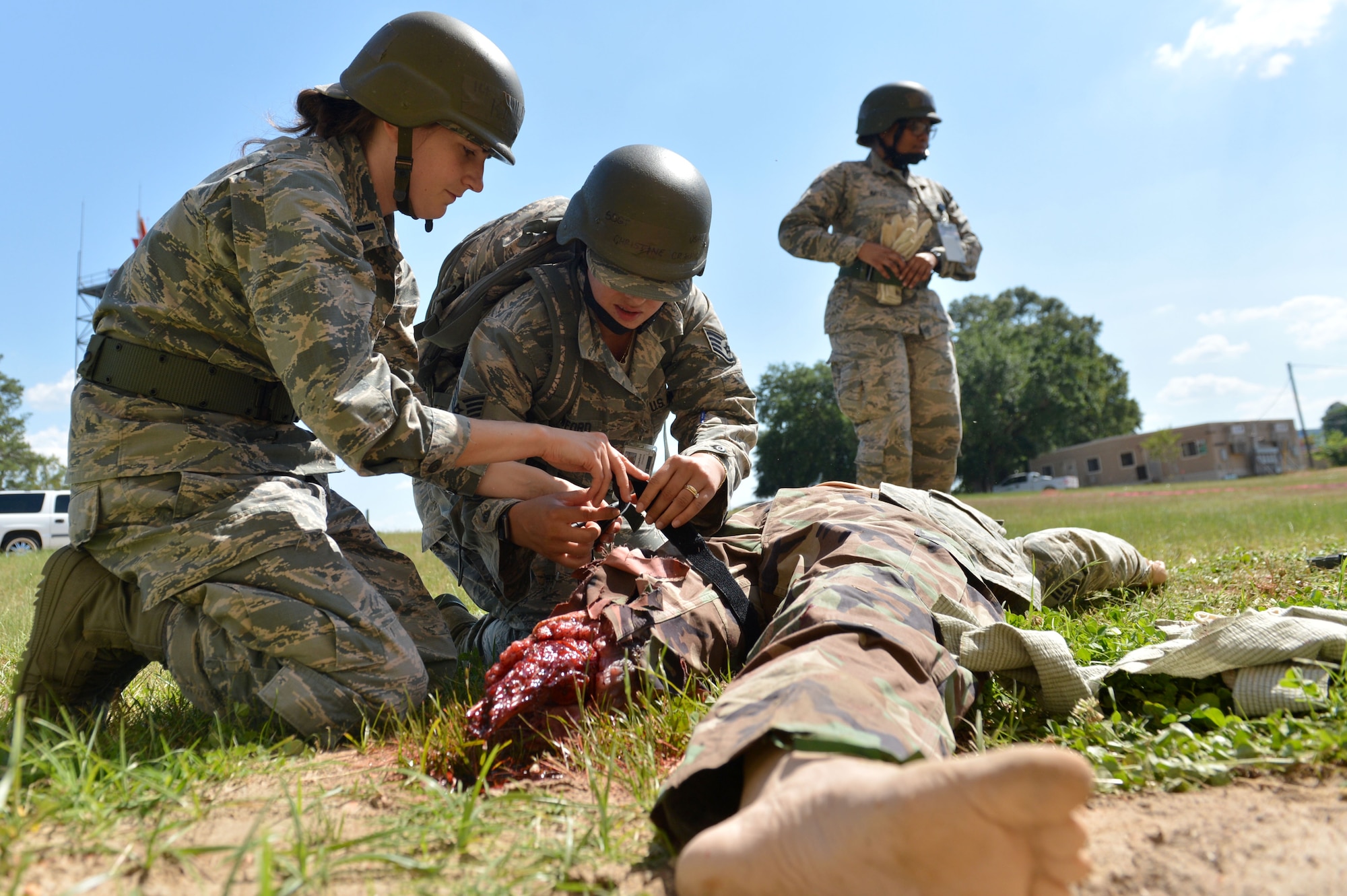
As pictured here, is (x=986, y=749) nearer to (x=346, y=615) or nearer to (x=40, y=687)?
(x=346, y=615)

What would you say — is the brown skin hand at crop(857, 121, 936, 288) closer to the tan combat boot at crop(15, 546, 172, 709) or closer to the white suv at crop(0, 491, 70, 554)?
the tan combat boot at crop(15, 546, 172, 709)

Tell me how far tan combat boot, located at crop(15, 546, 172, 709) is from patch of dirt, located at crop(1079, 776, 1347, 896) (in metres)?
2.65

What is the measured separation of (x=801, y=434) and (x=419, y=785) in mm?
50803

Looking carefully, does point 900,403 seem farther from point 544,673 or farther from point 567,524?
point 544,673

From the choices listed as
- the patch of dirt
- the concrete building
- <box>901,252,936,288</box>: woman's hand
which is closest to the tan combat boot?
the patch of dirt

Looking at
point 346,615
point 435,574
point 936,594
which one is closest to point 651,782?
point 936,594

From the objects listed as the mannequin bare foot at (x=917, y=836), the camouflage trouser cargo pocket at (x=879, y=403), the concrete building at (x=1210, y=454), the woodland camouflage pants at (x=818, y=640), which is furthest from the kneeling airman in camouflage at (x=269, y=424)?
the concrete building at (x=1210, y=454)

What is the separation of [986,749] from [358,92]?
8.99ft

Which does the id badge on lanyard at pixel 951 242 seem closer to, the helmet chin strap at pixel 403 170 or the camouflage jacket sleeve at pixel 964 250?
the camouflage jacket sleeve at pixel 964 250

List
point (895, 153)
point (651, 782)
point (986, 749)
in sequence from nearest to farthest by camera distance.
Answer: point (651, 782) < point (986, 749) < point (895, 153)

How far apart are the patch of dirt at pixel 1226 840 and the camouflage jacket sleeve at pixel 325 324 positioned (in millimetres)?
1954

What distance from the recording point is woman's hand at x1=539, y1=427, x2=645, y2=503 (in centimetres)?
279

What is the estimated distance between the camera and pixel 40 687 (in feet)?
8.88

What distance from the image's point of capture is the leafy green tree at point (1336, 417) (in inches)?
3125
